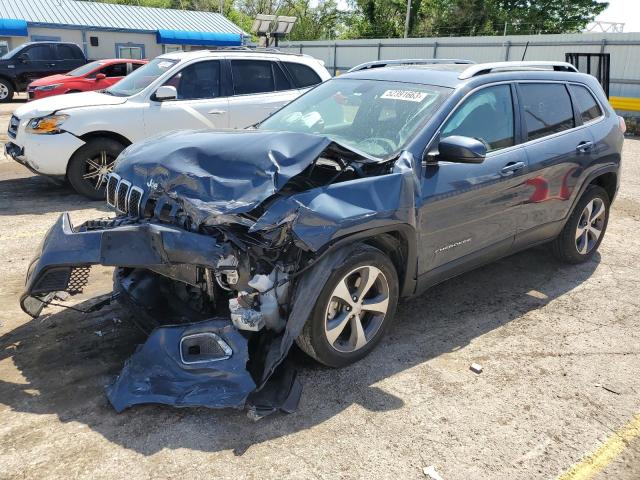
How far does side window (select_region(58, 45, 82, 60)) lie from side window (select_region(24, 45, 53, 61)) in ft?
1.13

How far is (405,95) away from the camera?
13.6 ft

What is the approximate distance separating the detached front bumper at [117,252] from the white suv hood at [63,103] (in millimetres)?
4787

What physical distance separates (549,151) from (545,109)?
39cm

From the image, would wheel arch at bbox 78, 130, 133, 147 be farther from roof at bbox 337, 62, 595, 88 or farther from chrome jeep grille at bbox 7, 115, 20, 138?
roof at bbox 337, 62, 595, 88

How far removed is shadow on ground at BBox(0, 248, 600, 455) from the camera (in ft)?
9.64

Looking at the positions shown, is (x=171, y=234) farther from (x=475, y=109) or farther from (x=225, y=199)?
(x=475, y=109)

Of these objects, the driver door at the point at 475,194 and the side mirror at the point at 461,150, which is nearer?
the side mirror at the point at 461,150

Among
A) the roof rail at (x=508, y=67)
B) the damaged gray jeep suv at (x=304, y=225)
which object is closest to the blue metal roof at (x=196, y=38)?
the roof rail at (x=508, y=67)

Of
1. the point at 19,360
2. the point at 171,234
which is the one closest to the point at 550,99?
the point at 171,234

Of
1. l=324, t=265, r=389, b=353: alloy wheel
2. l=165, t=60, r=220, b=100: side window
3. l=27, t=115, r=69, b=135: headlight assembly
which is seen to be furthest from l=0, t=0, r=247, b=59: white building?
l=324, t=265, r=389, b=353: alloy wheel

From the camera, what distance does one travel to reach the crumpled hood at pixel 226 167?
3.15 metres

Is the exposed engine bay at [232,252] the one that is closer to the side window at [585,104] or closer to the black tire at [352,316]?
the black tire at [352,316]

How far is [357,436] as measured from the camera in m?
2.96

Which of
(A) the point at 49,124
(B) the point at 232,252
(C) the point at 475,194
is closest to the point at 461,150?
(C) the point at 475,194
